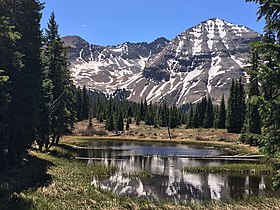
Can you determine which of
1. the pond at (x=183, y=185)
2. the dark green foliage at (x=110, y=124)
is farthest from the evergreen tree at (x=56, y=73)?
the dark green foliage at (x=110, y=124)

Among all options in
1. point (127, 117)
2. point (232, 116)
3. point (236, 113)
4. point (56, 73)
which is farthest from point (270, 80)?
point (127, 117)

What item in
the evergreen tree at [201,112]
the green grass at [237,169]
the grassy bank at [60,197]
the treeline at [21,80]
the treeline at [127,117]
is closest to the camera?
the grassy bank at [60,197]

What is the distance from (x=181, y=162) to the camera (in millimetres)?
48844

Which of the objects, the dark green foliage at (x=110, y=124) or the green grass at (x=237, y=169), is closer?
the green grass at (x=237, y=169)

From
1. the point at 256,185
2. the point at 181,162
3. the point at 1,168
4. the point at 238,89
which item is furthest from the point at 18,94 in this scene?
the point at 238,89

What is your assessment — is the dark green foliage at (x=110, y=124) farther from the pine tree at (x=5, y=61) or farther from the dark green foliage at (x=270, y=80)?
the dark green foliage at (x=270, y=80)

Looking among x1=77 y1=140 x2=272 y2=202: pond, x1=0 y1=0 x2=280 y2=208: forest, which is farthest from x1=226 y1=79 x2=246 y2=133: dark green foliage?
x1=77 y1=140 x2=272 y2=202: pond

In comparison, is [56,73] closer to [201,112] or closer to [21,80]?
[21,80]

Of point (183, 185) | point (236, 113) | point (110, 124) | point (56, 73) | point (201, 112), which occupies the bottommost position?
point (183, 185)

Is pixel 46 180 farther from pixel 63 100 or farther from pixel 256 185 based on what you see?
pixel 63 100

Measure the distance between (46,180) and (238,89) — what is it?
77382 mm

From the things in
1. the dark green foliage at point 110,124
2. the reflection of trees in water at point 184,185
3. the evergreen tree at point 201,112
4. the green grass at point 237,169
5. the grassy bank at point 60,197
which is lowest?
the reflection of trees in water at point 184,185

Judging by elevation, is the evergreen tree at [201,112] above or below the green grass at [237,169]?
above

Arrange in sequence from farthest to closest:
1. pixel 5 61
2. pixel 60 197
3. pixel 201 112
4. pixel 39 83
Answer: pixel 201 112, pixel 39 83, pixel 5 61, pixel 60 197
